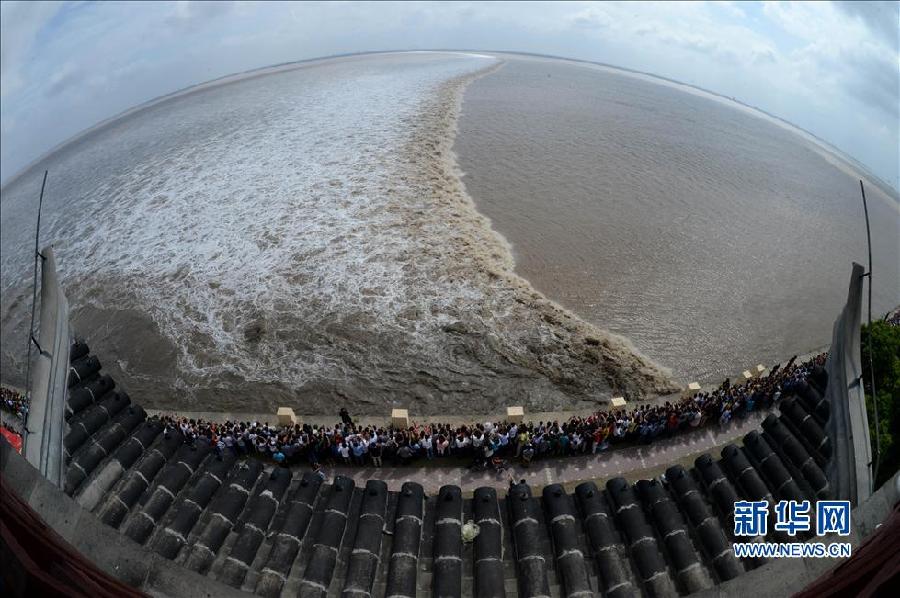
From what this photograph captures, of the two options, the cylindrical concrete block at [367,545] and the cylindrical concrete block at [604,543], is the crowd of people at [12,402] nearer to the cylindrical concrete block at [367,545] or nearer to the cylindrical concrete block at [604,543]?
the cylindrical concrete block at [367,545]

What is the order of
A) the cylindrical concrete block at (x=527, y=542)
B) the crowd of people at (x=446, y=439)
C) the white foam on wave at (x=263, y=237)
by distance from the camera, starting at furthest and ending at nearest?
1. the white foam on wave at (x=263, y=237)
2. the crowd of people at (x=446, y=439)
3. the cylindrical concrete block at (x=527, y=542)

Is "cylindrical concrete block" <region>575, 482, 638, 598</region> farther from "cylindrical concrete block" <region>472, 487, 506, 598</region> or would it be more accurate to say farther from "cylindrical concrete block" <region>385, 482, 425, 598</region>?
"cylindrical concrete block" <region>385, 482, 425, 598</region>

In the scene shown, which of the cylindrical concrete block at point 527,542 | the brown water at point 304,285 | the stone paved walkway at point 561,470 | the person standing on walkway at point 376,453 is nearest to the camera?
the cylindrical concrete block at point 527,542

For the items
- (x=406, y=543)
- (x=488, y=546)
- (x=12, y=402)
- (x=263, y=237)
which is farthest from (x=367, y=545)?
(x=263, y=237)

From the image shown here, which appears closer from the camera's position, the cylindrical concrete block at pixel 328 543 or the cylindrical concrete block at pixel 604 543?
the cylindrical concrete block at pixel 328 543

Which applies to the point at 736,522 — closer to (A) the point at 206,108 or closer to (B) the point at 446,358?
(B) the point at 446,358

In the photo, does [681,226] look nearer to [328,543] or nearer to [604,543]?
[604,543]

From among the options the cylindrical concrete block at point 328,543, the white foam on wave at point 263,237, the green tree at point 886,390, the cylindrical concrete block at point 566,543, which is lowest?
the white foam on wave at point 263,237

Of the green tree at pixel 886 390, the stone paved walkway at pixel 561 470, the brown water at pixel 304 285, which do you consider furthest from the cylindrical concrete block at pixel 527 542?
the brown water at pixel 304 285
